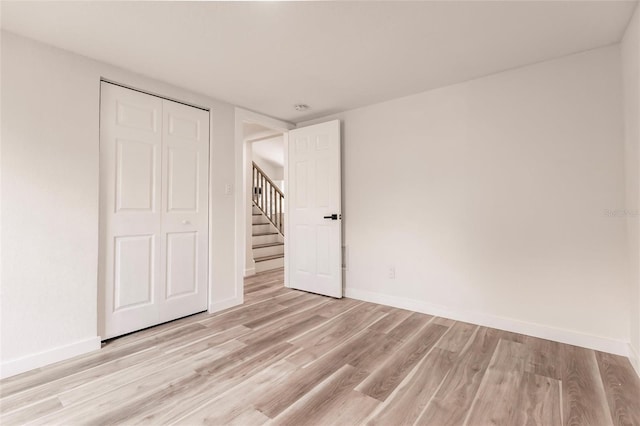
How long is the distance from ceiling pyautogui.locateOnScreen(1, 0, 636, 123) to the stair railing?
11.2 feet

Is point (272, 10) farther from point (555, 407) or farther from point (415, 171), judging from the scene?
point (555, 407)

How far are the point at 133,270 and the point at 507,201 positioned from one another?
3.30 meters

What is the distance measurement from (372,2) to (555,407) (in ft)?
8.00

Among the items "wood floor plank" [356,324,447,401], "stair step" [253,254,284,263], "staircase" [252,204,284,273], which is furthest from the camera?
"staircase" [252,204,284,273]

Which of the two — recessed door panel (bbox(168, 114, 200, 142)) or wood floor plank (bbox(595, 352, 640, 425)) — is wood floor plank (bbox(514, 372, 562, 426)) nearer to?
wood floor plank (bbox(595, 352, 640, 425))

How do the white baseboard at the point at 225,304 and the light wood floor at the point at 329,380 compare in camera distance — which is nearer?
the light wood floor at the point at 329,380

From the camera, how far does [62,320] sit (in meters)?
2.11

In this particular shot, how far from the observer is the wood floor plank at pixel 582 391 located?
1.48m

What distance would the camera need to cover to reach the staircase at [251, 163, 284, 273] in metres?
5.19

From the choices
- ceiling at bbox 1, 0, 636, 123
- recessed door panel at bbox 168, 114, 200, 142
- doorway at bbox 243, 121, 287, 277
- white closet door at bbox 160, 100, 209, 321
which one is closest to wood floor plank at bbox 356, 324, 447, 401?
white closet door at bbox 160, 100, 209, 321

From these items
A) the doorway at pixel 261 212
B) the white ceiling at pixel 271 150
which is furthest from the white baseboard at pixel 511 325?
the white ceiling at pixel 271 150

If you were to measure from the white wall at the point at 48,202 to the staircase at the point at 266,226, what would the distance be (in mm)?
2867

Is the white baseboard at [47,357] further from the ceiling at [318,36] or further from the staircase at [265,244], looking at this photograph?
the staircase at [265,244]

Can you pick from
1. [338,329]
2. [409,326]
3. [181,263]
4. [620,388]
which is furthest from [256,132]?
[620,388]
